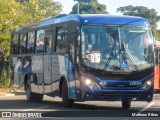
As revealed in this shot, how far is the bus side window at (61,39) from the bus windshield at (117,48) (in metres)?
1.58

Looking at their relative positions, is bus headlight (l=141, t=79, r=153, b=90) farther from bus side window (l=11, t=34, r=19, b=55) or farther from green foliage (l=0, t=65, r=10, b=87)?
green foliage (l=0, t=65, r=10, b=87)

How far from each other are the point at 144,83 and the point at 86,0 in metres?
106

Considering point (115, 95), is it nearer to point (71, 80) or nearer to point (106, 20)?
point (71, 80)

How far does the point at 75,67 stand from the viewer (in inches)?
771

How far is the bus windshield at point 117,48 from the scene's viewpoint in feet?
63.1

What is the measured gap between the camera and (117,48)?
19.4 m

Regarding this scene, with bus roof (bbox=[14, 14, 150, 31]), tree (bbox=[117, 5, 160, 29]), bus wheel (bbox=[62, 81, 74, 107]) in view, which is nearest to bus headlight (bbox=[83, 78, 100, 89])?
bus wheel (bbox=[62, 81, 74, 107])

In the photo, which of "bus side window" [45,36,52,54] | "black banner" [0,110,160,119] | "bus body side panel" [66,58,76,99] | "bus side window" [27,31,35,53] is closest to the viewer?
"black banner" [0,110,160,119]

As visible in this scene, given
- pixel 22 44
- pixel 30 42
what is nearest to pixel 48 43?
pixel 30 42

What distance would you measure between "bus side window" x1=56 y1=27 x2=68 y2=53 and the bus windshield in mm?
1576

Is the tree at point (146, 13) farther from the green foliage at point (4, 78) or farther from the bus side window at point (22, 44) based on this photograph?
the bus side window at point (22, 44)

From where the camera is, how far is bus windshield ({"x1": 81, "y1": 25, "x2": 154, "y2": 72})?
63.1ft

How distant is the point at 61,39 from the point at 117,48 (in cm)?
260

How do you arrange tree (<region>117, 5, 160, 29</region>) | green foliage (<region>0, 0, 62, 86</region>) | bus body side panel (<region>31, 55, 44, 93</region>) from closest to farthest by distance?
bus body side panel (<region>31, 55, 44, 93</region>), green foliage (<region>0, 0, 62, 86</region>), tree (<region>117, 5, 160, 29</region>)
